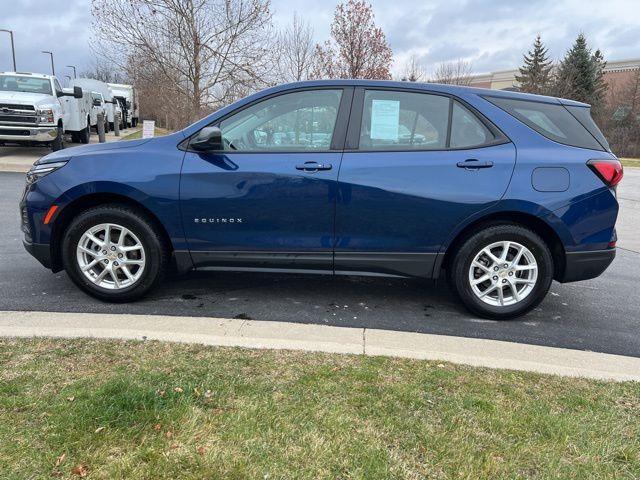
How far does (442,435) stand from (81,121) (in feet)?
56.5

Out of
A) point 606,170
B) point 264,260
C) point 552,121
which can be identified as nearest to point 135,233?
point 264,260

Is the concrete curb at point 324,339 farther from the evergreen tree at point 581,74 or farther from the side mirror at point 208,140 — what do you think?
the evergreen tree at point 581,74

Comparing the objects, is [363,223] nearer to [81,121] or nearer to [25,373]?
[25,373]

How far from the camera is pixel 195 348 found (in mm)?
3021

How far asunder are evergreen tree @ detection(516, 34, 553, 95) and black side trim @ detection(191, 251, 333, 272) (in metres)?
41.9

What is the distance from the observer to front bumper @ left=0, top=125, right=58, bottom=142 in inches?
497

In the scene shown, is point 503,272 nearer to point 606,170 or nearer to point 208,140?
point 606,170

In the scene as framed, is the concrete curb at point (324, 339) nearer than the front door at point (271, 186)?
Yes

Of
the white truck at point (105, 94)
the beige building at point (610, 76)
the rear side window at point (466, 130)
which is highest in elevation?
the beige building at point (610, 76)

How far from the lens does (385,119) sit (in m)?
Result: 3.79

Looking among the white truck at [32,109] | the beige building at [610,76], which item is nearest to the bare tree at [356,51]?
the white truck at [32,109]

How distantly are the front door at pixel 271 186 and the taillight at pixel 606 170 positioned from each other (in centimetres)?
187

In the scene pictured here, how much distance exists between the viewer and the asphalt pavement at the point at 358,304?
3766mm

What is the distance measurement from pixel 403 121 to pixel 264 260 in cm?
151
